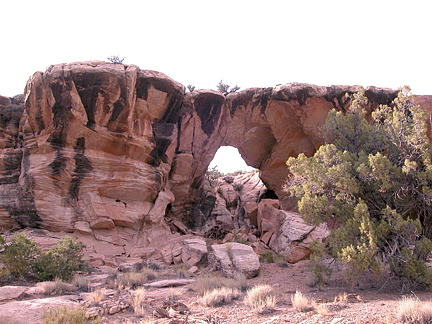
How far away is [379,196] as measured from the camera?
9477 millimetres

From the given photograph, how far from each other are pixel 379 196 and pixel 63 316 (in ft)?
28.5

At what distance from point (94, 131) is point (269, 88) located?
9.11 m

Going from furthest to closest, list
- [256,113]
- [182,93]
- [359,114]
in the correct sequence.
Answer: [256,113], [182,93], [359,114]

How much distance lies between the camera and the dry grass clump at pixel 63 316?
5434 mm

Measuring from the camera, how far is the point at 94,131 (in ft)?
46.1

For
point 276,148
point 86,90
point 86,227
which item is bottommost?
point 86,227

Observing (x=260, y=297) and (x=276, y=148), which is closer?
(x=260, y=297)

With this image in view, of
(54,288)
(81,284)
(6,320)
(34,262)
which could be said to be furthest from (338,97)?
(6,320)

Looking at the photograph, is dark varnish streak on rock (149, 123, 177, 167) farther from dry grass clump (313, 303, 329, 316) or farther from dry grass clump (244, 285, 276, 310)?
dry grass clump (313, 303, 329, 316)

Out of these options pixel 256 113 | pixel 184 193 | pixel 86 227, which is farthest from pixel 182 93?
pixel 86 227

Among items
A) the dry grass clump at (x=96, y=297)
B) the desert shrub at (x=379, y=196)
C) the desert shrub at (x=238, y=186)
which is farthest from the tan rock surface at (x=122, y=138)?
the desert shrub at (x=238, y=186)

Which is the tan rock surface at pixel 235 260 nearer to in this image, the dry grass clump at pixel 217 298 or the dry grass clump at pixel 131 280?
the dry grass clump at pixel 131 280

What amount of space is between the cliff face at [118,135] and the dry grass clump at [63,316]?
8.20 m

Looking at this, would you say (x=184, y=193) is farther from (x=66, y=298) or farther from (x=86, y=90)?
(x=66, y=298)
